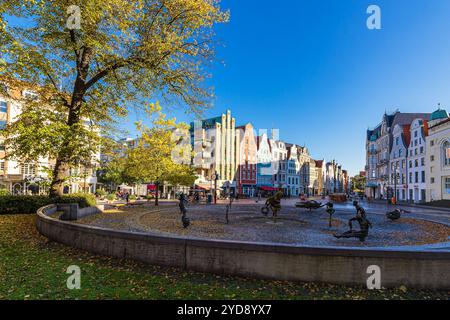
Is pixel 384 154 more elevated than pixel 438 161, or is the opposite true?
pixel 384 154

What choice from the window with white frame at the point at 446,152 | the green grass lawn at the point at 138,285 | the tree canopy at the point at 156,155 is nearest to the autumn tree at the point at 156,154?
the tree canopy at the point at 156,155

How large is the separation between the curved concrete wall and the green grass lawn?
7.3 inches

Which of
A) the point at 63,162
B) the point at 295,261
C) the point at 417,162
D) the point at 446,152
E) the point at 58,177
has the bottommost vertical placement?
the point at 295,261

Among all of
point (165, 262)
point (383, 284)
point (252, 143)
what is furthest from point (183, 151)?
point (252, 143)

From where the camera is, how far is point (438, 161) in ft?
142

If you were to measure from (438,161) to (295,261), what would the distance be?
162ft

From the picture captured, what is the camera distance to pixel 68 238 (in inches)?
364

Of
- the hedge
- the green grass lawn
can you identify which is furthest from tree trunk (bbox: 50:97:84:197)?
the green grass lawn

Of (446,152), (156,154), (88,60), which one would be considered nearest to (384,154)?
(446,152)

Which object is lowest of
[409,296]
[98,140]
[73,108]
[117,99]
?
[409,296]

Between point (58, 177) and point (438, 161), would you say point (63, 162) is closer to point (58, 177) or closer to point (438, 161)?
point (58, 177)
